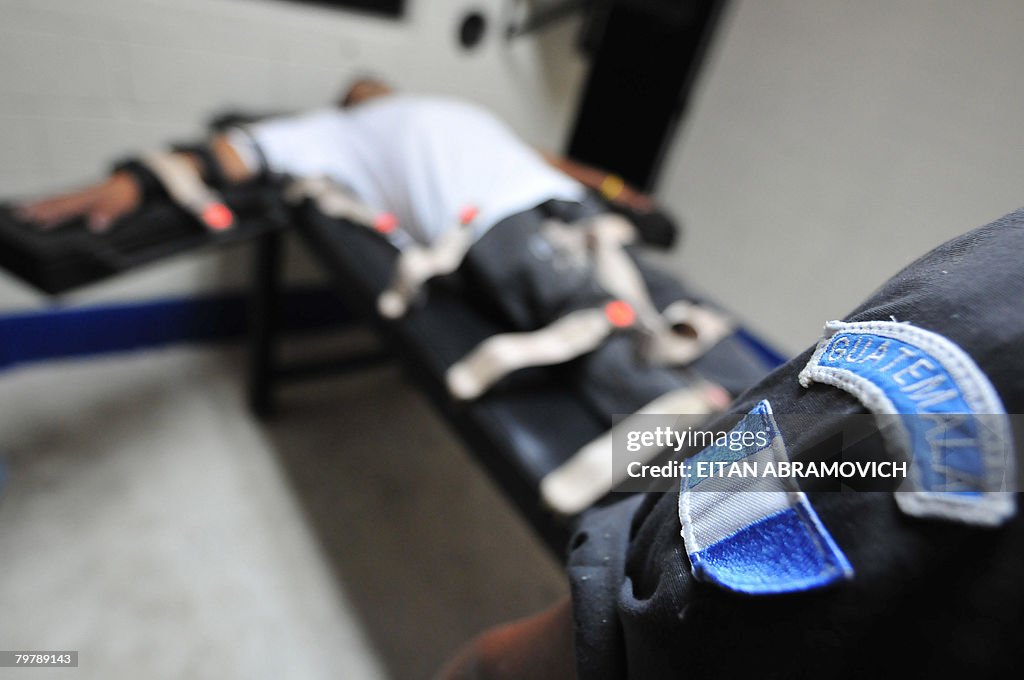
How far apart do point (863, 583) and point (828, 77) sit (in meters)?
1.23

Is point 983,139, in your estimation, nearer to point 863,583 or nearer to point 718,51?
point 863,583

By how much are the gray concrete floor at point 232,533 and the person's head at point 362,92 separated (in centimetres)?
69

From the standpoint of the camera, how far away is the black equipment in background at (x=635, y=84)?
162cm

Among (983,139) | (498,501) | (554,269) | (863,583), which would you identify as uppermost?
(983,139)

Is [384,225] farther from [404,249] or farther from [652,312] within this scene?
[652,312]

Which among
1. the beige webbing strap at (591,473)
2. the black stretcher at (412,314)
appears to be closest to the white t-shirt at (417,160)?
the black stretcher at (412,314)

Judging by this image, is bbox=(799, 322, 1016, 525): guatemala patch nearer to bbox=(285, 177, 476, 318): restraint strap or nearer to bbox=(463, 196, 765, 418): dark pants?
bbox=(463, 196, 765, 418): dark pants

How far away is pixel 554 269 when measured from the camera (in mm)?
769

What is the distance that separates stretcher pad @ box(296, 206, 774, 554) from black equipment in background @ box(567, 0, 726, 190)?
1103mm

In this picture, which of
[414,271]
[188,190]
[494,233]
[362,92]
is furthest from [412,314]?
[362,92]

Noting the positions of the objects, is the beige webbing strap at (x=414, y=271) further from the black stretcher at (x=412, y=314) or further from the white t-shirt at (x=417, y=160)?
the white t-shirt at (x=417, y=160)

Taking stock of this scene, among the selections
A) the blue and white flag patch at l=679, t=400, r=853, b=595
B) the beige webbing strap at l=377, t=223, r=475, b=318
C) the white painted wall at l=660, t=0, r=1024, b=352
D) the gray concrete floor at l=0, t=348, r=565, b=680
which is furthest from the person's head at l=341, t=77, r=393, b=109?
the blue and white flag patch at l=679, t=400, r=853, b=595

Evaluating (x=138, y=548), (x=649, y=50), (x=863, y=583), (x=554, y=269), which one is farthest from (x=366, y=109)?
(x=863, y=583)

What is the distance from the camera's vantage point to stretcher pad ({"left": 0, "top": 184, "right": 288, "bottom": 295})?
0.69 meters
